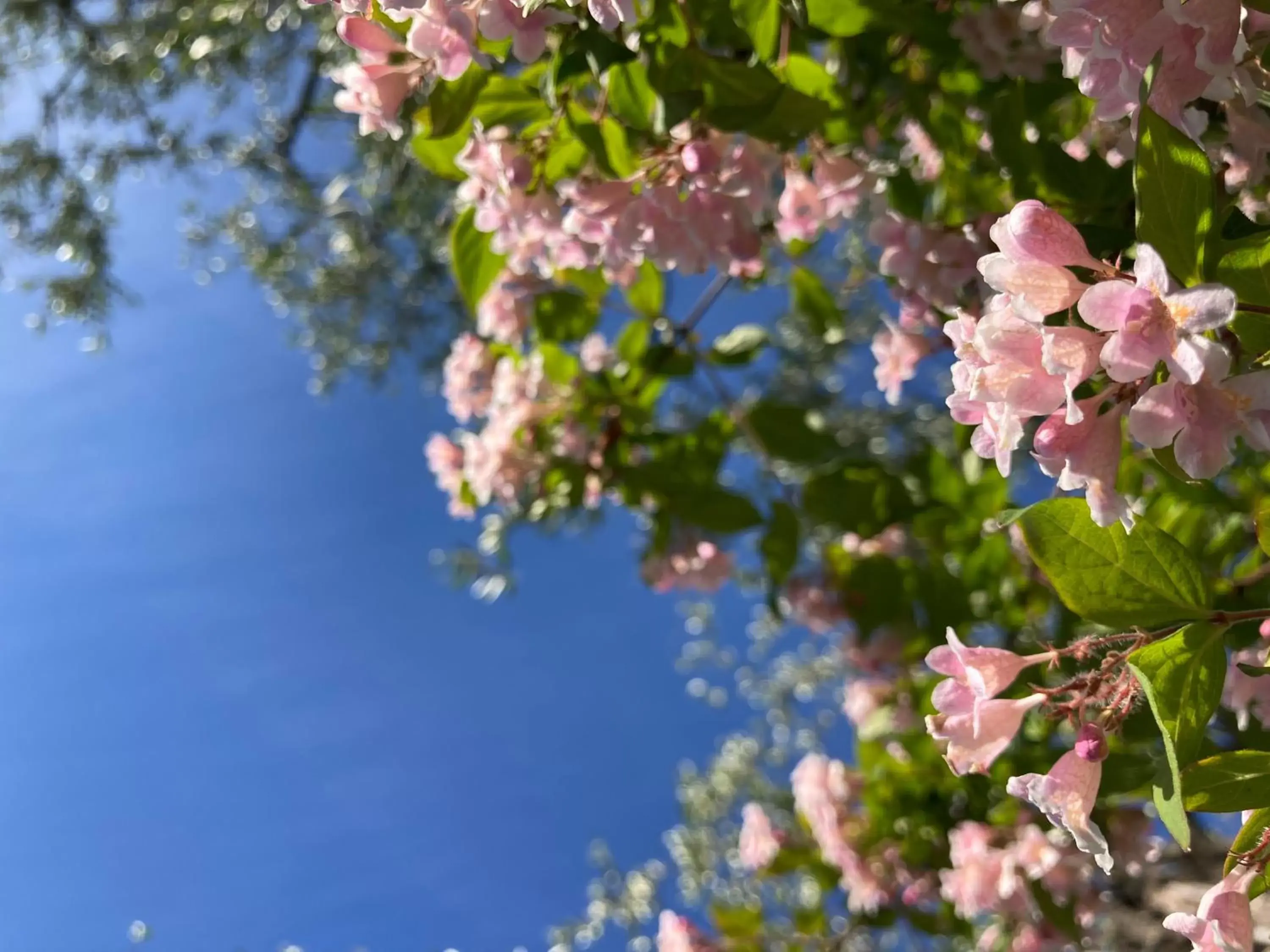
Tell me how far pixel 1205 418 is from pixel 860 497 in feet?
4.62

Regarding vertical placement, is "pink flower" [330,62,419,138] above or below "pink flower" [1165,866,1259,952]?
above

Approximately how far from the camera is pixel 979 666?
3.03ft

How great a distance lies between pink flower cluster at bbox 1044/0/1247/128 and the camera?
2.39 feet

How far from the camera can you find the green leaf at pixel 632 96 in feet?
3.97

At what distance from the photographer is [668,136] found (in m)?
1.26

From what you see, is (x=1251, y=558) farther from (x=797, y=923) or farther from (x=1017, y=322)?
(x=797, y=923)

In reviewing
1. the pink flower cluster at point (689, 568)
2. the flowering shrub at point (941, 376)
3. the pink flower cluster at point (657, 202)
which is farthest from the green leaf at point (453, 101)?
the pink flower cluster at point (689, 568)

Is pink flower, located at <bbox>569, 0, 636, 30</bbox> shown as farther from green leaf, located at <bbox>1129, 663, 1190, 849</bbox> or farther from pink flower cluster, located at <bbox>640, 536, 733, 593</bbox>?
pink flower cluster, located at <bbox>640, 536, 733, 593</bbox>

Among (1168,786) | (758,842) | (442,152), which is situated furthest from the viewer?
(758,842)

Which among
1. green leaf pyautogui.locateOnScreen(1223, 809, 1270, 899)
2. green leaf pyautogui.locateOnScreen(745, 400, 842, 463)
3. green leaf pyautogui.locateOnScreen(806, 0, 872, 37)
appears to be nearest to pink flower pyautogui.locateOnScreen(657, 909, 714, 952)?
green leaf pyautogui.locateOnScreen(745, 400, 842, 463)

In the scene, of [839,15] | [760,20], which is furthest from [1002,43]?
[760,20]

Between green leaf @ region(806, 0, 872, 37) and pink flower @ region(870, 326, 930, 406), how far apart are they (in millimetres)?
536

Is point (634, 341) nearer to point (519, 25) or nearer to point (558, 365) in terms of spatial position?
point (558, 365)

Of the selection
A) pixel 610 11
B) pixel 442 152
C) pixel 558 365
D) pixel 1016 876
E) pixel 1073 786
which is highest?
pixel 442 152
